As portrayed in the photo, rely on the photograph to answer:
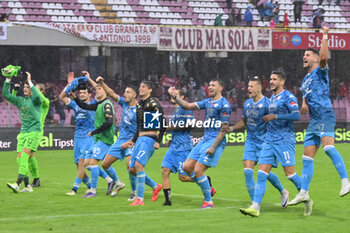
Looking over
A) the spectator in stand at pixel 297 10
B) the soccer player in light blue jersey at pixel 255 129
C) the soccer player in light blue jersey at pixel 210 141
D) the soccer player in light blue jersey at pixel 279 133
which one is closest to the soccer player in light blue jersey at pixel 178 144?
the soccer player in light blue jersey at pixel 210 141

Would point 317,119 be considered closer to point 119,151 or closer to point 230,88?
point 119,151

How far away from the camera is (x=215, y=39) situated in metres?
32.5

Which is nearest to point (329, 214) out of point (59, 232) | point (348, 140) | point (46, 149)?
point (59, 232)

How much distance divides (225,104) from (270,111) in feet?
2.79

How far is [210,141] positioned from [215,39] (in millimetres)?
22084

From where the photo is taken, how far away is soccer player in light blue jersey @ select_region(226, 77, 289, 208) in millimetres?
10383

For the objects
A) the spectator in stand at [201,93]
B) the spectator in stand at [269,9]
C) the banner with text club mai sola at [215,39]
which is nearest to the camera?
the banner with text club mai sola at [215,39]

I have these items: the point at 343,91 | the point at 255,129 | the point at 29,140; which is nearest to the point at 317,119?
the point at 255,129

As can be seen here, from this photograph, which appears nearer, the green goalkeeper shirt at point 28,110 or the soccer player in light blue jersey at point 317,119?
the soccer player in light blue jersey at point 317,119

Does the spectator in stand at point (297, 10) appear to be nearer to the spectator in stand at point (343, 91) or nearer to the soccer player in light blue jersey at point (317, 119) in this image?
the spectator in stand at point (343, 91)

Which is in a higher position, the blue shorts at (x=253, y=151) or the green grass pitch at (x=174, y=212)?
the blue shorts at (x=253, y=151)

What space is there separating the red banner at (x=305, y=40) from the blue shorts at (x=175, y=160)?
22.5 metres

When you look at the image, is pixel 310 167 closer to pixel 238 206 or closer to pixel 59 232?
pixel 238 206

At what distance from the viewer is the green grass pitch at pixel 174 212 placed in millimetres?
8902
